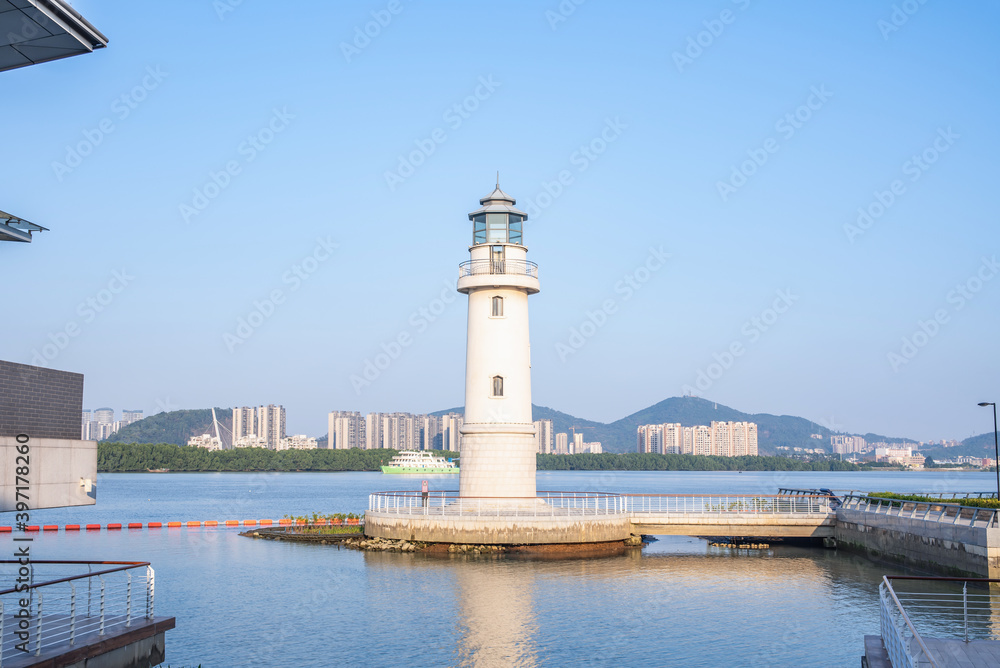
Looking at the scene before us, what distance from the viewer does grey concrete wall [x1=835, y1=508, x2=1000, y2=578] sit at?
25.2m

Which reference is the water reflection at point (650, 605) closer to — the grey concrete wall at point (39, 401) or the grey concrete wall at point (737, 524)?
→ the grey concrete wall at point (737, 524)

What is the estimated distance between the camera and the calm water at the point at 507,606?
20391 millimetres

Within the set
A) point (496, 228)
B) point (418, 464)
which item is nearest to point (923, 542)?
point (496, 228)

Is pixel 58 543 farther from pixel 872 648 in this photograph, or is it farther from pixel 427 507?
pixel 872 648

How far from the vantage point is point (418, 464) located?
608 feet

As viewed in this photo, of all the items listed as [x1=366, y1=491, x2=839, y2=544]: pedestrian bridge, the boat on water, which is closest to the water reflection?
[x1=366, y1=491, x2=839, y2=544]: pedestrian bridge

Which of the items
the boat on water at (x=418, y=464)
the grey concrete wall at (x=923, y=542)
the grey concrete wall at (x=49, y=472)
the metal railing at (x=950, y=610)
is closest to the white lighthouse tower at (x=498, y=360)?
the grey concrete wall at (x=923, y=542)

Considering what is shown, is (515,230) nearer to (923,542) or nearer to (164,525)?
(923,542)

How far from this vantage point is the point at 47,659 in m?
11.7

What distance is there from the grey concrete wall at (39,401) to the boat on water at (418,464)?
565 feet

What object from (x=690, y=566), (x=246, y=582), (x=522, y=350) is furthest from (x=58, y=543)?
(x=690, y=566)

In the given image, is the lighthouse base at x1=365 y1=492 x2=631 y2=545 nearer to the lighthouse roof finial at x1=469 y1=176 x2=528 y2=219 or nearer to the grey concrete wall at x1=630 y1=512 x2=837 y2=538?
the grey concrete wall at x1=630 y1=512 x2=837 y2=538

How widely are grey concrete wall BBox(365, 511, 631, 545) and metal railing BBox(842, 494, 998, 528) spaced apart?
10.7 m

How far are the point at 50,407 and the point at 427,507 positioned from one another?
2574 centimetres
